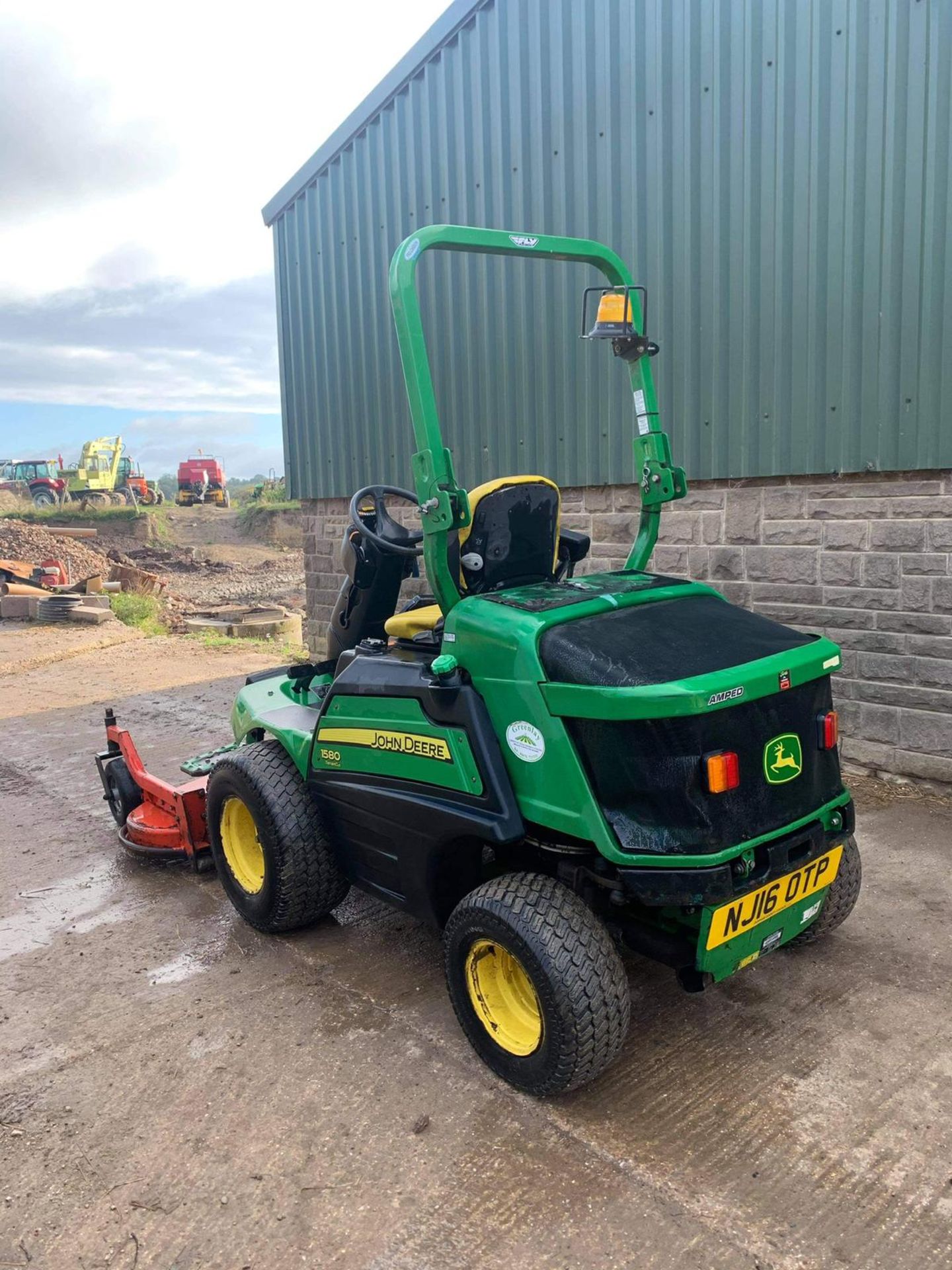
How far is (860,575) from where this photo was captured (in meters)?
5.31

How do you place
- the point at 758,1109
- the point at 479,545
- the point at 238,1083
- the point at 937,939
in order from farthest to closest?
the point at 937,939, the point at 479,545, the point at 238,1083, the point at 758,1109

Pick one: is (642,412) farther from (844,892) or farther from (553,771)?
(844,892)

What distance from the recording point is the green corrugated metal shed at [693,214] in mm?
4949

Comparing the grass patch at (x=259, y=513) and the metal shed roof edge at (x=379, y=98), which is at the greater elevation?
the metal shed roof edge at (x=379, y=98)

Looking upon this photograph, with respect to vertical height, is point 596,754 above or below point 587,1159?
above

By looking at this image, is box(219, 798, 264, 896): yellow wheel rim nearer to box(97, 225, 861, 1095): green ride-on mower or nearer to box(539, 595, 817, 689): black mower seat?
box(97, 225, 861, 1095): green ride-on mower

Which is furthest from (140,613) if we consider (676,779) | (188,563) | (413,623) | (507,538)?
(676,779)

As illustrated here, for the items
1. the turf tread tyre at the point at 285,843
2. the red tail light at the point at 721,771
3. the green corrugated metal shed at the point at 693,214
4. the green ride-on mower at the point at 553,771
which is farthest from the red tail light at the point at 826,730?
the green corrugated metal shed at the point at 693,214

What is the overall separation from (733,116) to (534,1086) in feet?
17.6

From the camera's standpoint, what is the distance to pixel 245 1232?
2.32 metres

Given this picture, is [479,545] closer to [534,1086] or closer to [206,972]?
[534,1086]

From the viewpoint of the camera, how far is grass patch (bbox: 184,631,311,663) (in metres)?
10.8

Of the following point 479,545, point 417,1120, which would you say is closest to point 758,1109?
point 417,1120

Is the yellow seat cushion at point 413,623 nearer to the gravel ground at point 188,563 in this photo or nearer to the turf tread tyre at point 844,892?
the turf tread tyre at point 844,892
